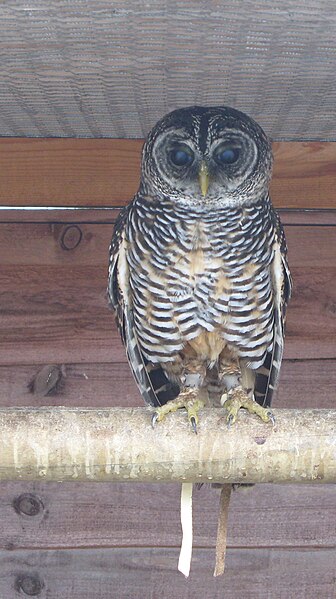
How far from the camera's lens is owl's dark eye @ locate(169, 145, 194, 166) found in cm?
288

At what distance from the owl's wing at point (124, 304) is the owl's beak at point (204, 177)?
29 cm

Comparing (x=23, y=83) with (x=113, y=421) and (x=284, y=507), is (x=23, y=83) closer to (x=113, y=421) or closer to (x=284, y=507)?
(x=113, y=421)

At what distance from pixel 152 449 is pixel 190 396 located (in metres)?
0.50

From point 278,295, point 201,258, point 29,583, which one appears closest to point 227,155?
point 201,258

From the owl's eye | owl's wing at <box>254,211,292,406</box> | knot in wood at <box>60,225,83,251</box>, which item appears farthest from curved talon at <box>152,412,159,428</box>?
knot in wood at <box>60,225,83,251</box>

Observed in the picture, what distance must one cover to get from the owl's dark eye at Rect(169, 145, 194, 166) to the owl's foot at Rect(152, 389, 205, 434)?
2.20 feet

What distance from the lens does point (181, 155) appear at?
290 centimetres

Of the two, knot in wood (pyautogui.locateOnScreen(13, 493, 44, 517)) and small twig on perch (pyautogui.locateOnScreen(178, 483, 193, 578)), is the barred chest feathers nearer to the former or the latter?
small twig on perch (pyautogui.locateOnScreen(178, 483, 193, 578))

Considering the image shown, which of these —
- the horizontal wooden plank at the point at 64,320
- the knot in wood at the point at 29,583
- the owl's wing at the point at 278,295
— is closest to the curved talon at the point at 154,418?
the owl's wing at the point at 278,295

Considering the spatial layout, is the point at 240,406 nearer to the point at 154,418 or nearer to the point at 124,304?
the point at 154,418

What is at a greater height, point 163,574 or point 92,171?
point 92,171

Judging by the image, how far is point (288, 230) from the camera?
3.40 m

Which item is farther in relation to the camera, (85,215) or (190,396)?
(85,215)

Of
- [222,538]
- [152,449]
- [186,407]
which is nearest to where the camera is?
[152,449]
